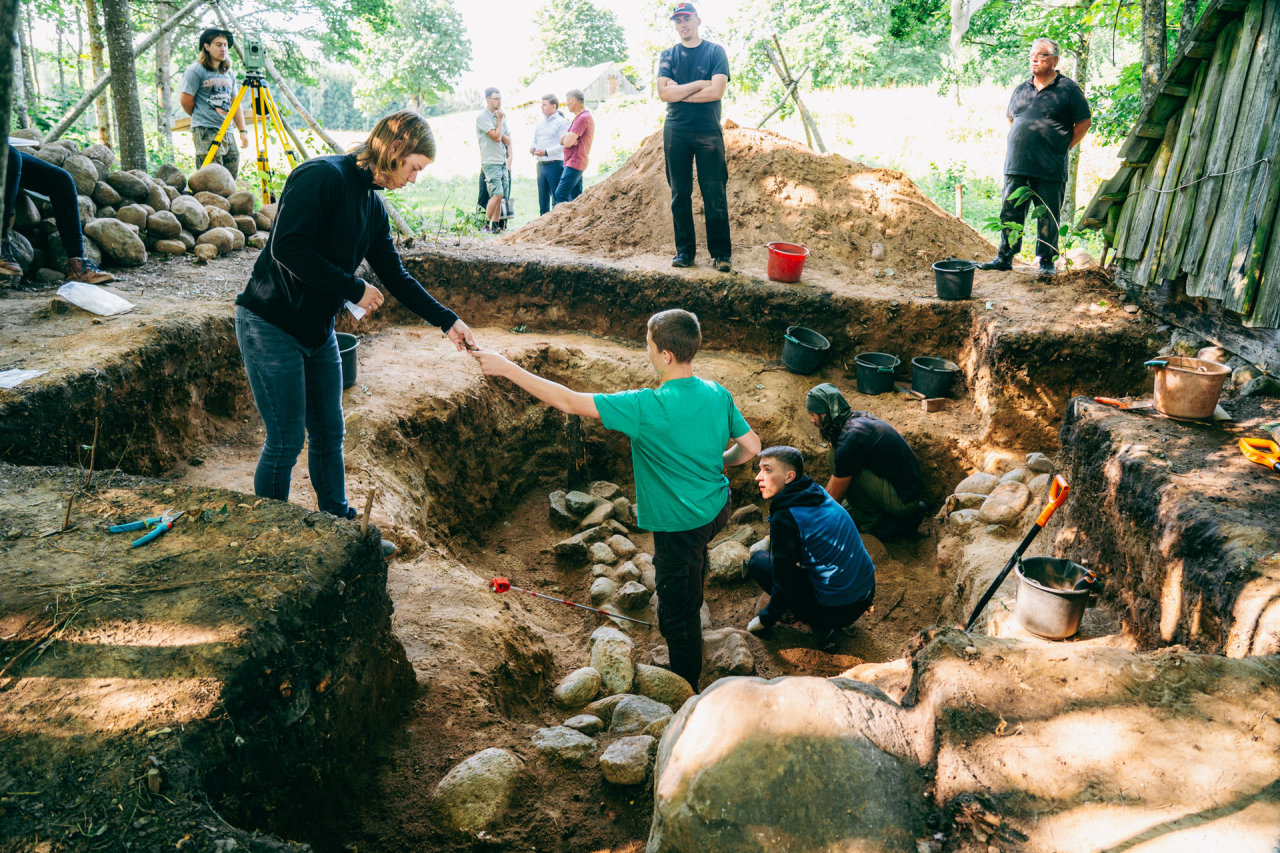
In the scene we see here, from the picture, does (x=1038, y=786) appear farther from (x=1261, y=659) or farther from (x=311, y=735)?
(x=311, y=735)

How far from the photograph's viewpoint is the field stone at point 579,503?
572 centimetres

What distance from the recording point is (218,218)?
666 centimetres

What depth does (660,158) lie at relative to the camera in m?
8.87

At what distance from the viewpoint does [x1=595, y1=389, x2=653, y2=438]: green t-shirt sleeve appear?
109 inches

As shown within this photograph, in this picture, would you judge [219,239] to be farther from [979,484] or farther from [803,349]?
[979,484]

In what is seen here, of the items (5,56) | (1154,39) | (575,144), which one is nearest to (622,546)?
(5,56)

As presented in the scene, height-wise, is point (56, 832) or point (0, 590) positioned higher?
point (0, 590)

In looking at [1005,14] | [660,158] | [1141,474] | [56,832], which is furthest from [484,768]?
[1005,14]

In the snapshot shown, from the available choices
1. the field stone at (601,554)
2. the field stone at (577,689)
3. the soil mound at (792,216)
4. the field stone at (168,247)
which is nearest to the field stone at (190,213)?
the field stone at (168,247)

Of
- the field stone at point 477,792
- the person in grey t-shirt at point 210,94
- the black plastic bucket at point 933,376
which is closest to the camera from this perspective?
the field stone at point 477,792

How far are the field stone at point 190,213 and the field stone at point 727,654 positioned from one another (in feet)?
18.5

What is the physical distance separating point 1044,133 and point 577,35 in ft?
114

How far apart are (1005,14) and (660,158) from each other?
620 centimetres

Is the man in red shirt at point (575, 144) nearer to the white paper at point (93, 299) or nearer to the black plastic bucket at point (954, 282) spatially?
the black plastic bucket at point (954, 282)
